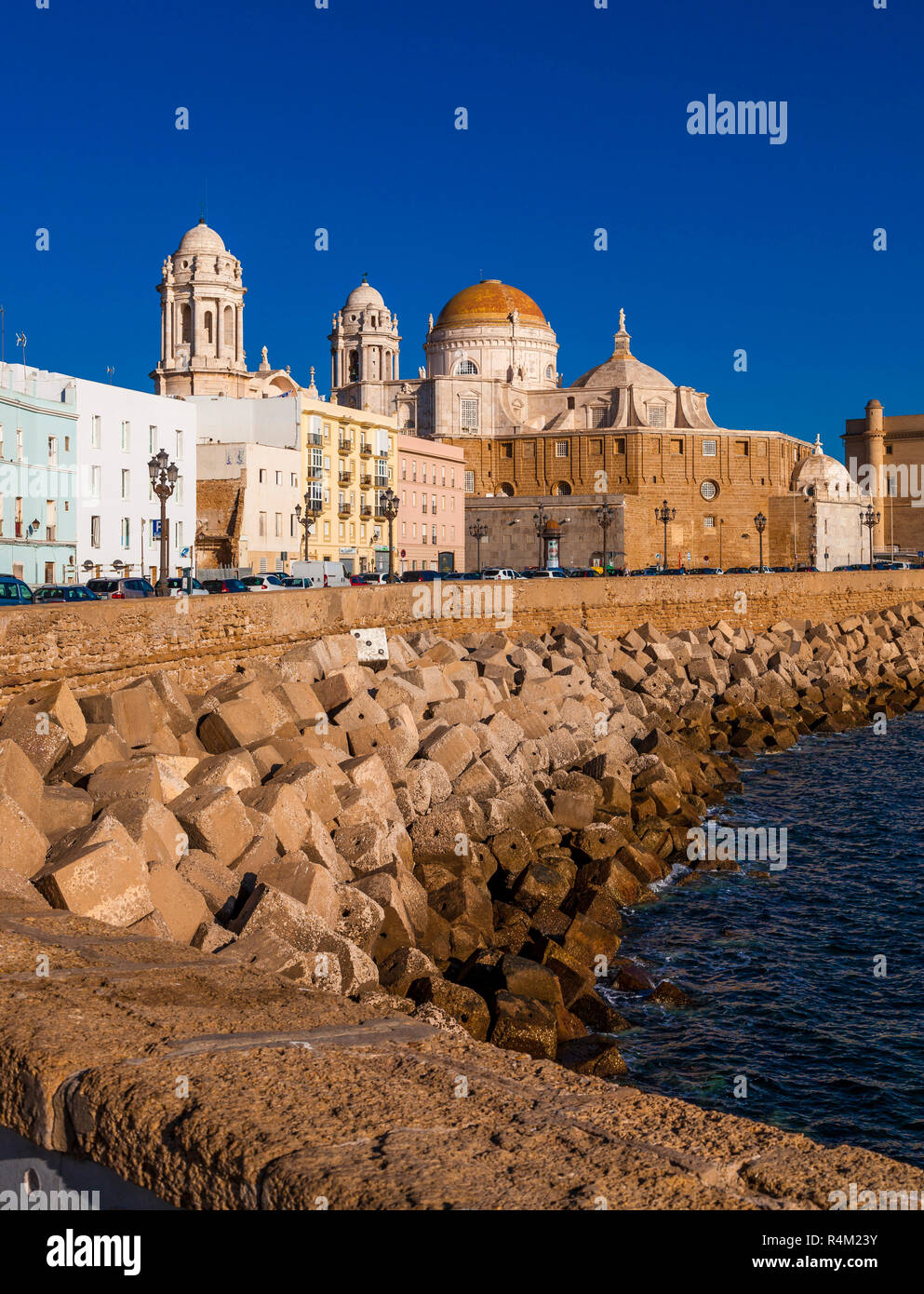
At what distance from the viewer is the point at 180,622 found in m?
15.1

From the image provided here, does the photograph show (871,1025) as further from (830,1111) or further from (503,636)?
(503,636)

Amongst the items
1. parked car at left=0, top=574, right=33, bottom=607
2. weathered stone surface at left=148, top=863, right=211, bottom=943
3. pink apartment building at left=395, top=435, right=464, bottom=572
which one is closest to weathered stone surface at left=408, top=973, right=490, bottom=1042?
weathered stone surface at left=148, top=863, right=211, bottom=943

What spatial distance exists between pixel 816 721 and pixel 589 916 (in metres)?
15.4

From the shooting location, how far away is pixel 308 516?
1916 inches

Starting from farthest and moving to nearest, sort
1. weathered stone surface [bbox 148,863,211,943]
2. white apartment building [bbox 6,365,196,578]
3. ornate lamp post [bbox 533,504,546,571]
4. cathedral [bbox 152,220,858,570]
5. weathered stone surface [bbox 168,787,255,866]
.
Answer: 1. cathedral [bbox 152,220,858,570]
2. ornate lamp post [bbox 533,504,546,571]
3. white apartment building [bbox 6,365,196,578]
4. weathered stone surface [bbox 168,787,255,866]
5. weathered stone surface [bbox 148,863,211,943]

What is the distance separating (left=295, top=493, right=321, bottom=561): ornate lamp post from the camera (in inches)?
1881

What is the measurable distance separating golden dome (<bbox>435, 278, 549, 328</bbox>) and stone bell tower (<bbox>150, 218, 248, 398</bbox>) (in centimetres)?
2612

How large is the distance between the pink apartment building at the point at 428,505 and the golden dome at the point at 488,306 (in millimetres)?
22240

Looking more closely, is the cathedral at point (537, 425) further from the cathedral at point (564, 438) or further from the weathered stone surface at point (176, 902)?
the weathered stone surface at point (176, 902)

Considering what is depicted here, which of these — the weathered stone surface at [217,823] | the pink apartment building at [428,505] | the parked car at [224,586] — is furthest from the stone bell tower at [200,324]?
the weathered stone surface at [217,823]

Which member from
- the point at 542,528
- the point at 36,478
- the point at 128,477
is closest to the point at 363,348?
the point at 542,528

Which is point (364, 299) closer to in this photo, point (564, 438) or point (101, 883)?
point (564, 438)

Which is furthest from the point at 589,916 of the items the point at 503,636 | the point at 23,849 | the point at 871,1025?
the point at 503,636

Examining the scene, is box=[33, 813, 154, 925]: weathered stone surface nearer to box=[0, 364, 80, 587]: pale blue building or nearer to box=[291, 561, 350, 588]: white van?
box=[0, 364, 80, 587]: pale blue building
